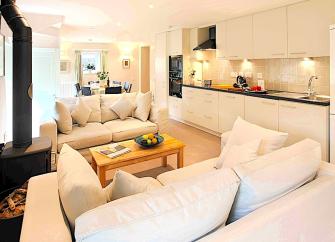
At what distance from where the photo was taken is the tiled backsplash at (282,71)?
3.88 m

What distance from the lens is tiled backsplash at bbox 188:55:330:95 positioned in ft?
12.7

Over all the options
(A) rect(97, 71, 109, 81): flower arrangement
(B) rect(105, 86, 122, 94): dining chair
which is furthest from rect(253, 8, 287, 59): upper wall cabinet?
(A) rect(97, 71, 109, 81): flower arrangement

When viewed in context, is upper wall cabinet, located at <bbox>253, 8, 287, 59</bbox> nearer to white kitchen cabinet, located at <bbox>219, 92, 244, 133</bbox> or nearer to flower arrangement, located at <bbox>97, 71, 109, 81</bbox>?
white kitchen cabinet, located at <bbox>219, 92, 244, 133</bbox>

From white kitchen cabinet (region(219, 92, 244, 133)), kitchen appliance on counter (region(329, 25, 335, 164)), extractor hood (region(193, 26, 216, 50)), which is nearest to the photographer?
kitchen appliance on counter (region(329, 25, 335, 164))

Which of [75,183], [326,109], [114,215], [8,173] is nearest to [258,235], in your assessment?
[114,215]

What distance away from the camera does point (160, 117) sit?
425 centimetres

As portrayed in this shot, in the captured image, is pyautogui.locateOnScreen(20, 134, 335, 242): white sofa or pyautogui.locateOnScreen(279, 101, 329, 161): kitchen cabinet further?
pyautogui.locateOnScreen(279, 101, 329, 161): kitchen cabinet

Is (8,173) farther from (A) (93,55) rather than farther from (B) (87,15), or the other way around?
(A) (93,55)

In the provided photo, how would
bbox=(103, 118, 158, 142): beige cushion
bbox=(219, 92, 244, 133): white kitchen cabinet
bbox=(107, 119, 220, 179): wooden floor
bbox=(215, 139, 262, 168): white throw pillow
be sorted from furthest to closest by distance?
bbox=(219, 92, 244, 133): white kitchen cabinet, bbox=(103, 118, 158, 142): beige cushion, bbox=(107, 119, 220, 179): wooden floor, bbox=(215, 139, 262, 168): white throw pillow

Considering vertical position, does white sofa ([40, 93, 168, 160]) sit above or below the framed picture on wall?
below

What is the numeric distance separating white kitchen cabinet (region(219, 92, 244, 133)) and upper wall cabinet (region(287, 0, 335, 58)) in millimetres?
1086

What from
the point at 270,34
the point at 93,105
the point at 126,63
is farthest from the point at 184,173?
the point at 126,63

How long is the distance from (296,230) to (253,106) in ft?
10.0

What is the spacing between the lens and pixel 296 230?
1332 millimetres
